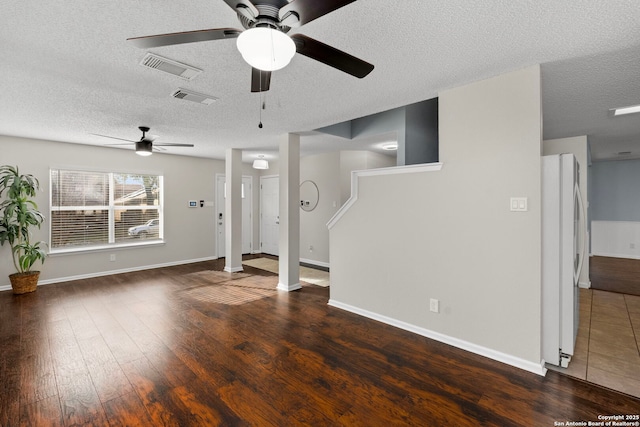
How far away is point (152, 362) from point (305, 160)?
513 centimetres

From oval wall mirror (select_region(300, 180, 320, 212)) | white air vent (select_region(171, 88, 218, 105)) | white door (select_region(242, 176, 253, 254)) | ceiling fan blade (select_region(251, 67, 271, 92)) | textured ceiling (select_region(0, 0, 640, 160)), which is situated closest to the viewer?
textured ceiling (select_region(0, 0, 640, 160))

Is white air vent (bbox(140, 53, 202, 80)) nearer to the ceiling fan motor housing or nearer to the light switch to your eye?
the ceiling fan motor housing

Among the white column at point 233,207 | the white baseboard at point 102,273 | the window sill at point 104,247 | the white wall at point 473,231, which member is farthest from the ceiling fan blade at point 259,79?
the white baseboard at point 102,273

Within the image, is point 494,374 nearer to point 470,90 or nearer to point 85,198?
point 470,90

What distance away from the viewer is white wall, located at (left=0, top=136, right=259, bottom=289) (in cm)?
474

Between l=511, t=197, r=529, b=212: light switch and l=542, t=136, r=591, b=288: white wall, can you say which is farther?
l=542, t=136, r=591, b=288: white wall

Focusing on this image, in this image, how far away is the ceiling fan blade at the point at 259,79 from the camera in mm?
1805

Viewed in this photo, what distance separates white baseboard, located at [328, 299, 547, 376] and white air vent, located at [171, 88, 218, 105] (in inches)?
112

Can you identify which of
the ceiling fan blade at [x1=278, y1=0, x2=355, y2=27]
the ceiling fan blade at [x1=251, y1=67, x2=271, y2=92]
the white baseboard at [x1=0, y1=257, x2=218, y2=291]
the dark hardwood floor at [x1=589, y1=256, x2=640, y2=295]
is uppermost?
the ceiling fan blade at [x1=278, y1=0, x2=355, y2=27]

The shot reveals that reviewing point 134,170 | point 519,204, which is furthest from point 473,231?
point 134,170

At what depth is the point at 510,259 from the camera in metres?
2.46

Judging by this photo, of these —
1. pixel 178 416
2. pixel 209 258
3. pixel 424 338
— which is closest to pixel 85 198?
pixel 209 258

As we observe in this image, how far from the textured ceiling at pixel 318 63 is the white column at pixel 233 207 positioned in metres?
1.86

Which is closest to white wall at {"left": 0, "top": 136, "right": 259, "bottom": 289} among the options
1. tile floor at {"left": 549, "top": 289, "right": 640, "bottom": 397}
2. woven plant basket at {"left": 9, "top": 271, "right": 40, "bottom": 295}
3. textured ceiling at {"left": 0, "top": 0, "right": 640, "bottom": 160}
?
woven plant basket at {"left": 9, "top": 271, "right": 40, "bottom": 295}
